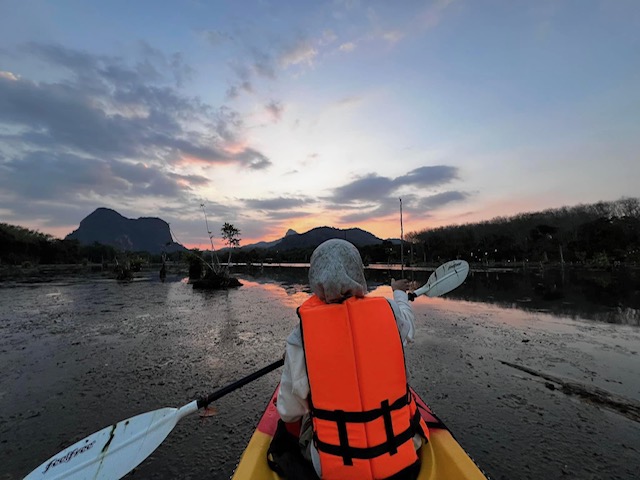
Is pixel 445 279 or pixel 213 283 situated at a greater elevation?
pixel 445 279

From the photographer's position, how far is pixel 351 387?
1.66m

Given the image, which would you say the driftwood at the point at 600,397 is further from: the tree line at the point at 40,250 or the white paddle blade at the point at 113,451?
the tree line at the point at 40,250

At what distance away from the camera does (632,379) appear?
516 centimetres

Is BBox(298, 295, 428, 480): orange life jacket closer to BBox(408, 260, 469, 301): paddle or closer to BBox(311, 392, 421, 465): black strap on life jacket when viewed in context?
BBox(311, 392, 421, 465): black strap on life jacket

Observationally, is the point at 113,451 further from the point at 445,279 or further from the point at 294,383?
the point at 445,279

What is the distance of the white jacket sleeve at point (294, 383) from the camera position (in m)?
1.77

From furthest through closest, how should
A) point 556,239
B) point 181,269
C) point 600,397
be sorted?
point 556,239 < point 181,269 < point 600,397

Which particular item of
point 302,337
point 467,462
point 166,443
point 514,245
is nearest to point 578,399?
point 467,462

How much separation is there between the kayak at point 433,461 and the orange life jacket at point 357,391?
304 mm

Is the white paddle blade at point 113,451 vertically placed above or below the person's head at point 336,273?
below

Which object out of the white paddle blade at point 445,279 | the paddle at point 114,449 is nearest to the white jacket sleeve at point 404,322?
the paddle at point 114,449

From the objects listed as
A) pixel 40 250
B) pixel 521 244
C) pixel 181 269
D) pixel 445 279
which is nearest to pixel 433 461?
pixel 445 279

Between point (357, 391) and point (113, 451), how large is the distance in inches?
94.3

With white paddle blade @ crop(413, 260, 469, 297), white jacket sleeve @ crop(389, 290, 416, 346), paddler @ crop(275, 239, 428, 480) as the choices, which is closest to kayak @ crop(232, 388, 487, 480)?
paddler @ crop(275, 239, 428, 480)
